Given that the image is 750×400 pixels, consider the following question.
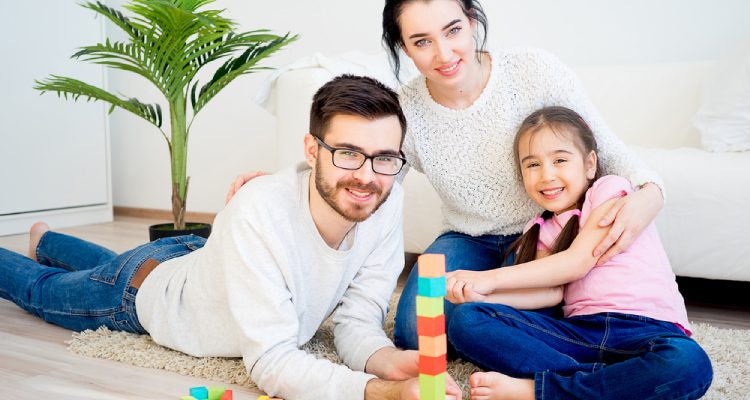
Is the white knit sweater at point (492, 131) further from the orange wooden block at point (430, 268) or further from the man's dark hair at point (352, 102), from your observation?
the orange wooden block at point (430, 268)

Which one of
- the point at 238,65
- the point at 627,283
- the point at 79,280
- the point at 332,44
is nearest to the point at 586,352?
the point at 627,283

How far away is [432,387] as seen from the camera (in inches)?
32.3

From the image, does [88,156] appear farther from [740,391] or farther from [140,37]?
[740,391]

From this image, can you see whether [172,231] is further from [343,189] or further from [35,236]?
[343,189]

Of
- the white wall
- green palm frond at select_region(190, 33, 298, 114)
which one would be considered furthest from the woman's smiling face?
the white wall

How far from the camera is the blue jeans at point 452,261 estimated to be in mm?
1508

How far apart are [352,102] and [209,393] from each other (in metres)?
0.58

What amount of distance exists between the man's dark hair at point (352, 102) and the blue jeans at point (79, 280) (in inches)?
24.1

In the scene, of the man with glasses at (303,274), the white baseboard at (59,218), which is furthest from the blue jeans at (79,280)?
the white baseboard at (59,218)

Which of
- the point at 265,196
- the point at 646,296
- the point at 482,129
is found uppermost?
the point at 482,129

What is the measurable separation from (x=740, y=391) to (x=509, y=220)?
23.2 inches

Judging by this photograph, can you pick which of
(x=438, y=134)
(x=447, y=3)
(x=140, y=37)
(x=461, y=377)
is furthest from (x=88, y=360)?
(x=140, y=37)

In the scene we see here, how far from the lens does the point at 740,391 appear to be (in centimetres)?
126

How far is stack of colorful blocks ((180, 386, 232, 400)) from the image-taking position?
116cm
